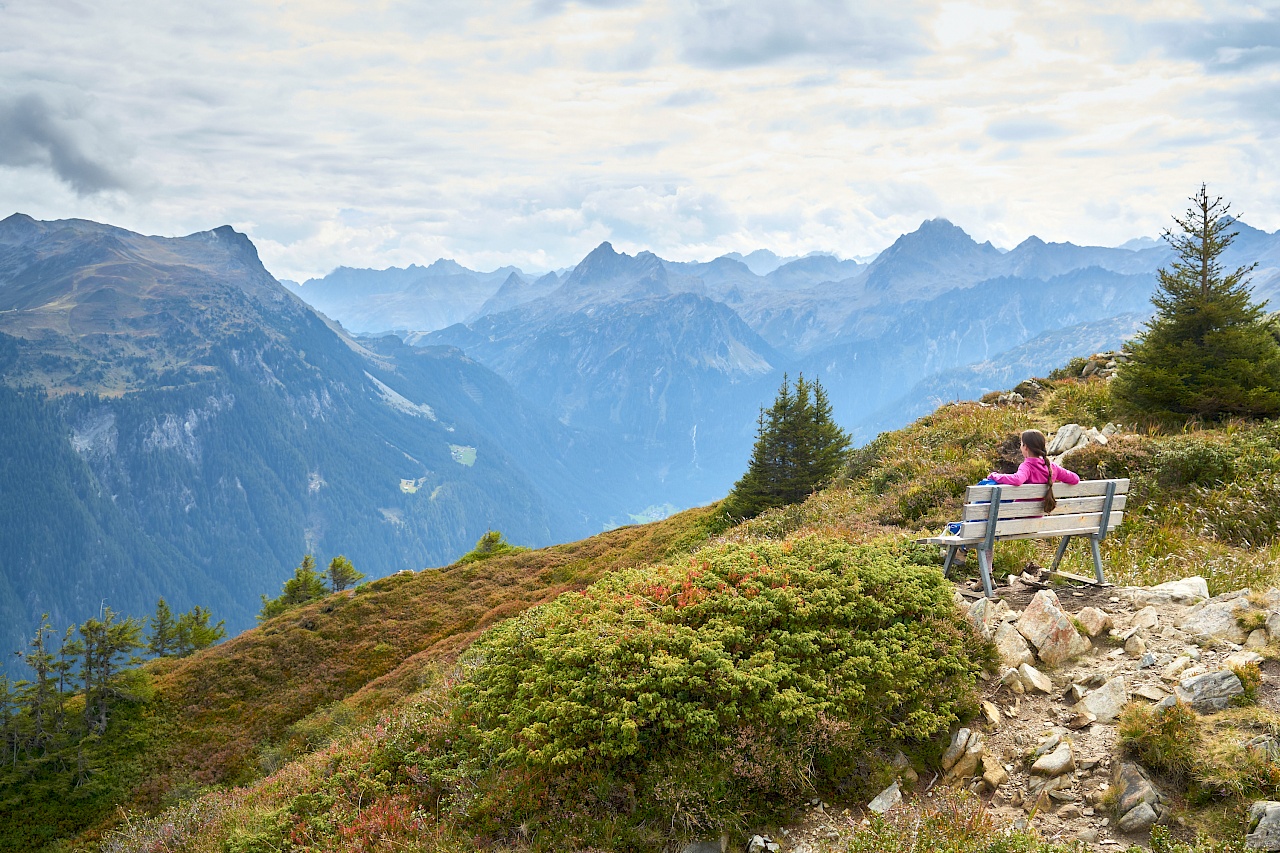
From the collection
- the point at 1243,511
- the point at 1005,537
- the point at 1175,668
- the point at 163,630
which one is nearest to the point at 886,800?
the point at 1175,668

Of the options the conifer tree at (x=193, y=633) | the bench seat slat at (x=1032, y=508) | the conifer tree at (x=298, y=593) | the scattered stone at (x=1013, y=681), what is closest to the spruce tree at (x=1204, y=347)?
the bench seat slat at (x=1032, y=508)

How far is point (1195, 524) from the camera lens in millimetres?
10797

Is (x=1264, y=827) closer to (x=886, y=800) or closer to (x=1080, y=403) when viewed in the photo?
(x=886, y=800)

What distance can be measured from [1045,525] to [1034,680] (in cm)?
286

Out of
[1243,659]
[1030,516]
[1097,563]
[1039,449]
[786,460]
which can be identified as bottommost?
[1243,659]

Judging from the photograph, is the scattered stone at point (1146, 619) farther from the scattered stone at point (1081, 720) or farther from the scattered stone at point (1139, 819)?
the scattered stone at point (1139, 819)

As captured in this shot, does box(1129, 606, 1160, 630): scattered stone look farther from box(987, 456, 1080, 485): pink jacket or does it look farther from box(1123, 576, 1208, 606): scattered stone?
box(987, 456, 1080, 485): pink jacket

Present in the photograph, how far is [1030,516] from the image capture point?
8.88 metres

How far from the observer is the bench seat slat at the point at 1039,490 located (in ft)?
28.3

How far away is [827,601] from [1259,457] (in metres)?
9.95

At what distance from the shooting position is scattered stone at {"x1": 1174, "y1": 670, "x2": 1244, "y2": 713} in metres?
5.88

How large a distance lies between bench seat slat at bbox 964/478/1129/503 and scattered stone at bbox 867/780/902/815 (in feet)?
13.1

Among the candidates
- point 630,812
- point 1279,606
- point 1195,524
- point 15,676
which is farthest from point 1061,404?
point 15,676

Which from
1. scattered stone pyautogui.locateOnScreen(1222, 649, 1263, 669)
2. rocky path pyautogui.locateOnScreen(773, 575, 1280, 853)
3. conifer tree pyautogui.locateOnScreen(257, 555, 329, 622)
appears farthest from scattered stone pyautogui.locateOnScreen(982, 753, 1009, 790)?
conifer tree pyautogui.locateOnScreen(257, 555, 329, 622)
